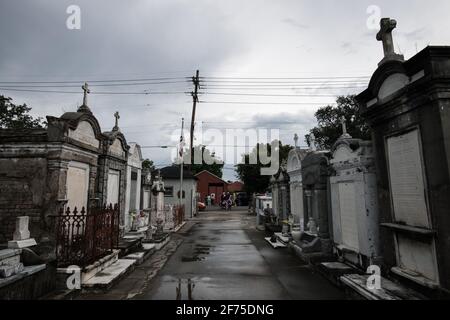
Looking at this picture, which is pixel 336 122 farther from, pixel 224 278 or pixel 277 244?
pixel 224 278

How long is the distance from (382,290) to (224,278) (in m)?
3.15

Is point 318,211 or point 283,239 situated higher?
point 318,211

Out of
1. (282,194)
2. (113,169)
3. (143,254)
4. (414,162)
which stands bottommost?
(143,254)

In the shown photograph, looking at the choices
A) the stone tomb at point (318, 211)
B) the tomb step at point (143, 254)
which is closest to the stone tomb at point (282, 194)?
the stone tomb at point (318, 211)

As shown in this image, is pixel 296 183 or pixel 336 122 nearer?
pixel 296 183

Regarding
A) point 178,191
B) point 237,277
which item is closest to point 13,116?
point 178,191

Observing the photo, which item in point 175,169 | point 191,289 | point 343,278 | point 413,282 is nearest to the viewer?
point 413,282

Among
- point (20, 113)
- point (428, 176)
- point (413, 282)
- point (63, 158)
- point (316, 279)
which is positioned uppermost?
point (20, 113)

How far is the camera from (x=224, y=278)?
6141 mm

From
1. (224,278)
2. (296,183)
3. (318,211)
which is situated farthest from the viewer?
(296,183)
